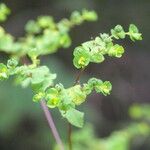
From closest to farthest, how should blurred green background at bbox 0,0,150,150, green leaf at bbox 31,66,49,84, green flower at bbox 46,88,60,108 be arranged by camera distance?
green flower at bbox 46,88,60,108
green leaf at bbox 31,66,49,84
blurred green background at bbox 0,0,150,150

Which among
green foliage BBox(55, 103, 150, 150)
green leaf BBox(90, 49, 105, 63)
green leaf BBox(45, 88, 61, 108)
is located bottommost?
green foliage BBox(55, 103, 150, 150)

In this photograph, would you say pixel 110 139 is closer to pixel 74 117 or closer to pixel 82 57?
pixel 74 117

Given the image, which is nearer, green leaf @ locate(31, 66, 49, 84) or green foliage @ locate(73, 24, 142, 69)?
green foliage @ locate(73, 24, 142, 69)

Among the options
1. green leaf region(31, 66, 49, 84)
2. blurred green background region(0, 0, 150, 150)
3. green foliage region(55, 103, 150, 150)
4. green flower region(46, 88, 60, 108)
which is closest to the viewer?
green flower region(46, 88, 60, 108)

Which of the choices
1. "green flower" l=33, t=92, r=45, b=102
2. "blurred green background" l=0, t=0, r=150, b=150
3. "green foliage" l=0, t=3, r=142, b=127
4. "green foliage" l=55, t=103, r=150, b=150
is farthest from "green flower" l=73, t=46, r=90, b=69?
"blurred green background" l=0, t=0, r=150, b=150

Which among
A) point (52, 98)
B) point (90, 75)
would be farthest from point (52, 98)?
point (90, 75)

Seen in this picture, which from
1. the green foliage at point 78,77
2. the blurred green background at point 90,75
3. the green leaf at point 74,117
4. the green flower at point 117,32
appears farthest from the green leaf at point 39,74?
the blurred green background at point 90,75

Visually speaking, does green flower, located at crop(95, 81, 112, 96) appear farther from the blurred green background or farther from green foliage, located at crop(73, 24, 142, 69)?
the blurred green background

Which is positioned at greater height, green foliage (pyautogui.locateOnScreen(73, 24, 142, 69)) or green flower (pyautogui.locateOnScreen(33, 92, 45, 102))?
green foliage (pyautogui.locateOnScreen(73, 24, 142, 69))

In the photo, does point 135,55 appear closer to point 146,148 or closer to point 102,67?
point 102,67
